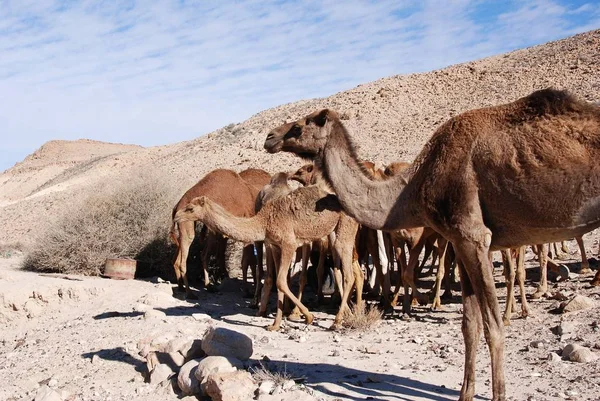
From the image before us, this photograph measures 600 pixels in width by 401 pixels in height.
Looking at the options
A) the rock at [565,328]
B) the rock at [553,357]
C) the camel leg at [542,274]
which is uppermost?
the camel leg at [542,274]

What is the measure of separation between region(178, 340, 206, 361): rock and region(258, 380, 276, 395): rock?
1.56 metres

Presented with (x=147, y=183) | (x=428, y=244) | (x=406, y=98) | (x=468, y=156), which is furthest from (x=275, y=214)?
(x=406, y=98)

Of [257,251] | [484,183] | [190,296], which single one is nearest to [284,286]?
[257,251]

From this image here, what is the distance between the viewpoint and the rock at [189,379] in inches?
328

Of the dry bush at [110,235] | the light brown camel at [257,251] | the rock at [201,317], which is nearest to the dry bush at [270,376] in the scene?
the rock at [201,317]

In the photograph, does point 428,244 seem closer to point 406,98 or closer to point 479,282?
point 479,282

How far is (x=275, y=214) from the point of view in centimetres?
1220

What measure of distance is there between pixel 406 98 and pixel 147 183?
20428 millimetres

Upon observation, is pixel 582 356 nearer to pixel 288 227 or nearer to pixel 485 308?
pixel 485 308

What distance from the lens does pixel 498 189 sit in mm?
6988

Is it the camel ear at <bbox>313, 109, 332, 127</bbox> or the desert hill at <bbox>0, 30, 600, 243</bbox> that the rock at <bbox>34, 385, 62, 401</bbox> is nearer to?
the camel ear at <bbox>313, 109, 332, 127</bbox>

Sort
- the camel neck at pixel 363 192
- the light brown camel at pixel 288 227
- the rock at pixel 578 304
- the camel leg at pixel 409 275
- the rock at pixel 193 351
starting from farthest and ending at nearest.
→ 1. the camel leg at pixel 409 275
2. the light brown camel at pixel 288 227
3. the rock at pixel 578 304
4. the rock at pixel 193 351
5. the camel neck at pixel 363 192

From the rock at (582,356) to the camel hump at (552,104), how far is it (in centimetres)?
299

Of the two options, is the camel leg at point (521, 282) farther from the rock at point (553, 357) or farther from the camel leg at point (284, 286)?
the camel leg at point (284, 286)
